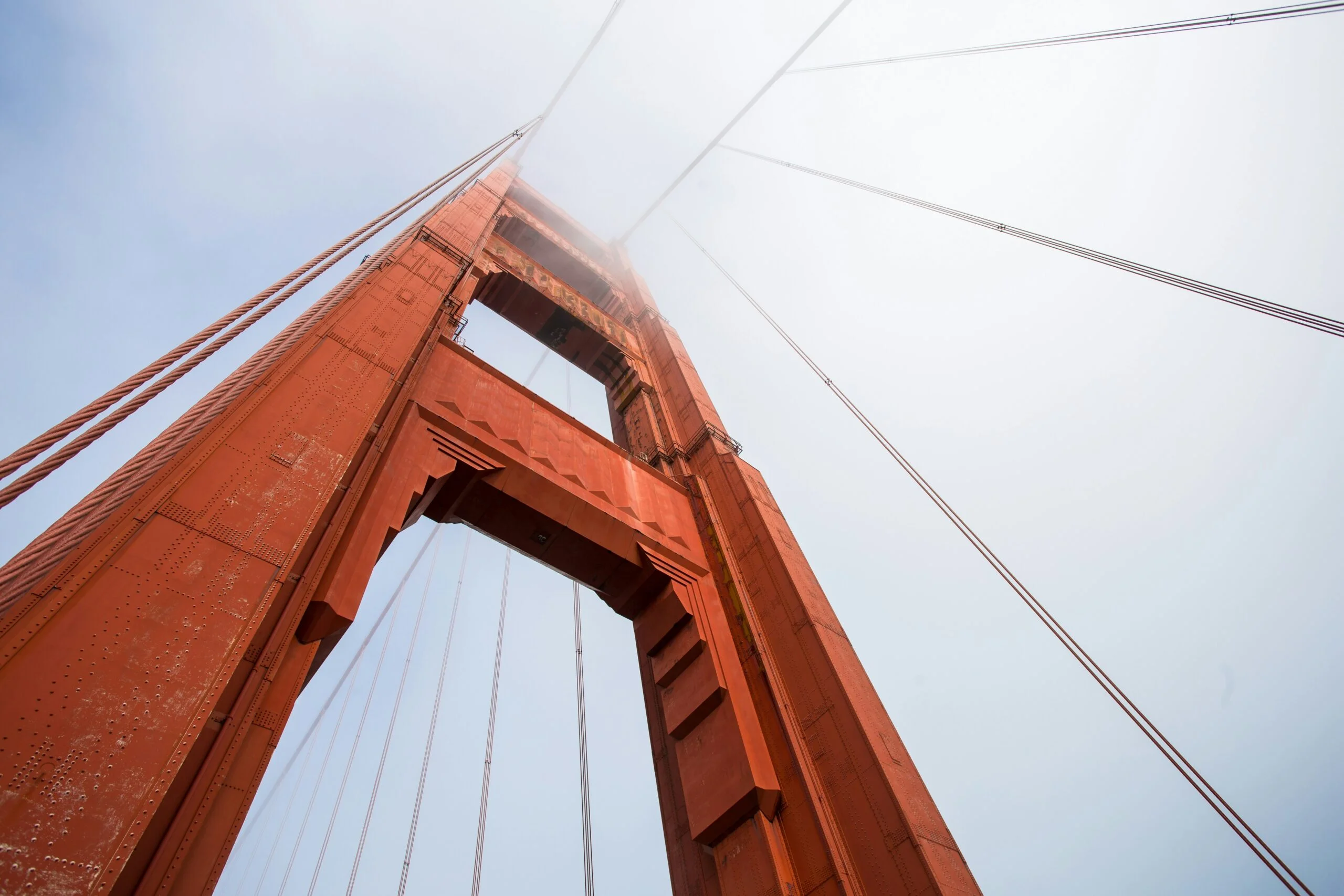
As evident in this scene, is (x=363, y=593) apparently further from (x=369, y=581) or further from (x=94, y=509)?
(x=94, y=509)

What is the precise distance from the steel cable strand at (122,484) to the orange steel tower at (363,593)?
0.25 ft

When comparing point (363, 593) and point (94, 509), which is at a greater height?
point (94, 509)

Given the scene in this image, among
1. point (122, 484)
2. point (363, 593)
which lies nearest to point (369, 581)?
point (363, 593)

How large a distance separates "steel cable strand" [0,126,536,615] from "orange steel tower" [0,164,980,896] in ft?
0.25

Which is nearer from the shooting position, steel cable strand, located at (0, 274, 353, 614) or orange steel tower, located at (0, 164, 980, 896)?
orange steel tower, located at (0, 164, 980, 896)

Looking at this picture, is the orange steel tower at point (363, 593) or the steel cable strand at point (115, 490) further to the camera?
the steel cable strand at point (115, 490)

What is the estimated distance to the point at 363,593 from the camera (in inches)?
222

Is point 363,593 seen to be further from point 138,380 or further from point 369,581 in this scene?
point 138,380

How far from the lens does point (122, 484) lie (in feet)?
13.6

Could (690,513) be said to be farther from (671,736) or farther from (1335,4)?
(1335,4)

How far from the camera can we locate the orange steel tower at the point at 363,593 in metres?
3.28

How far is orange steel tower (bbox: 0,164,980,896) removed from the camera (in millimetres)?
3279

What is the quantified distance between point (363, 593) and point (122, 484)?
78.1 inches

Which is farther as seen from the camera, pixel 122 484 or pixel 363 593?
pixel 363 593
